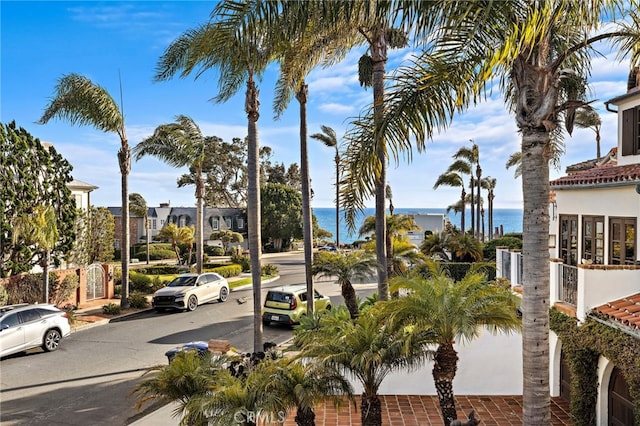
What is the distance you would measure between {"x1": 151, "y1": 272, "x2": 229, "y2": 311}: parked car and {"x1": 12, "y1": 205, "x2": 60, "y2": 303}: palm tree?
4.54 meters

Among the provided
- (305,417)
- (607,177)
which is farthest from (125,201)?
(607,177)

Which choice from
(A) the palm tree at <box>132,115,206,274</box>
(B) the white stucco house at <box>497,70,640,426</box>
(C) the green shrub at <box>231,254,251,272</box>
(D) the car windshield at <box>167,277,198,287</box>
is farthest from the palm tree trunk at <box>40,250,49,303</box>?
(C) the green shrub at <box>231,254,251,272</box>

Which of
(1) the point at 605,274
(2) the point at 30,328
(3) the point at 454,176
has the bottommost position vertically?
(2) the point at 30,328

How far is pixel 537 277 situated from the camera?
5.95 meters

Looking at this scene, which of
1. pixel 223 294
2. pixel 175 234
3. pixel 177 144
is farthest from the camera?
pixel 175 234

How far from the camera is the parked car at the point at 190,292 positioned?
21766mm

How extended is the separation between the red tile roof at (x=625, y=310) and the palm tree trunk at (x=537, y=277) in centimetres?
245

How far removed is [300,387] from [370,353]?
A: 4.10 ft

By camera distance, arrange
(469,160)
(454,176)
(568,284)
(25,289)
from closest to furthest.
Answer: (568,284)
(25,289)
(469,160)
(454,176)

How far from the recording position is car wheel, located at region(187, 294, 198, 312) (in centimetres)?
2222

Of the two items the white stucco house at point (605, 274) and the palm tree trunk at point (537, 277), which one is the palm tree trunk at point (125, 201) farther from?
the palm tree trunk at point (537, 277)

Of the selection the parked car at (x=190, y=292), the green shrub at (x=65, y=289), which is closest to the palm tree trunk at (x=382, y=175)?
the parked car at (x=190, y=292)

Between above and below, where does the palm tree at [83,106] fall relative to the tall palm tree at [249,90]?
above

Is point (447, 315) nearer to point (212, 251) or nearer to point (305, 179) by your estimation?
point (305, 179)
